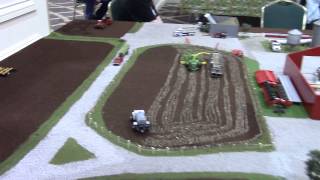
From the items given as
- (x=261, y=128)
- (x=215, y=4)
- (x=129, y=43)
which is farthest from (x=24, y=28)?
(x=215, y=4)

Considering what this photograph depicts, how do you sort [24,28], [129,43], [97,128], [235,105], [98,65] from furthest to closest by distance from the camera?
[24,28]
[129,43]
[98,65]
[235,105]
[97,128]

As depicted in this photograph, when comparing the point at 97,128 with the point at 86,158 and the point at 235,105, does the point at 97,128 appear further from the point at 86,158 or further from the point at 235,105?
the point at 235,105

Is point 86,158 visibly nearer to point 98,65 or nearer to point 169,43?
point 98,65

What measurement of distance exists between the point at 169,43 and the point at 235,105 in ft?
2.36

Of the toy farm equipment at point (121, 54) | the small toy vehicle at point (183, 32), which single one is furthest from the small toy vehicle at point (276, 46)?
the toy farm equipment at point (121, 54)

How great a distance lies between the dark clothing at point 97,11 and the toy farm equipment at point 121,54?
3.86ft

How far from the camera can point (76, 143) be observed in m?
0.95

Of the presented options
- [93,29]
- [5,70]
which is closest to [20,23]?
[93,29]

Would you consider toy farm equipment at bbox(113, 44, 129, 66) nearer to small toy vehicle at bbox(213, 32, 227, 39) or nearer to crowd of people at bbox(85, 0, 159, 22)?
small toy vehicle at bbox(213, 32, 227, 39)

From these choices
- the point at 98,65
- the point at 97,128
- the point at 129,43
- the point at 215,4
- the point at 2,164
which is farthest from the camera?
the point at 215,4

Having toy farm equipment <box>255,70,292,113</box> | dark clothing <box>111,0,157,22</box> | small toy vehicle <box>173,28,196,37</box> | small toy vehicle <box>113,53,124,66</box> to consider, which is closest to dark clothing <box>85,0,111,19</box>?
dark clothing <box>111,0,157,22</box>

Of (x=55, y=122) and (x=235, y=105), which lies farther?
(x=235, y=105)

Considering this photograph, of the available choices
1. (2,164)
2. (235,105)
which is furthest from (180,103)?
(2,164)

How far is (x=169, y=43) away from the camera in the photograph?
5.93ft
